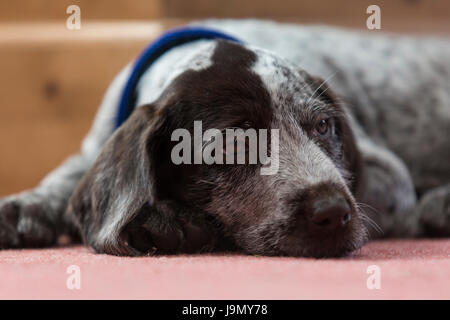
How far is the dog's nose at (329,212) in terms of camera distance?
1983 millimetres

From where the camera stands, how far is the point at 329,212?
199cm

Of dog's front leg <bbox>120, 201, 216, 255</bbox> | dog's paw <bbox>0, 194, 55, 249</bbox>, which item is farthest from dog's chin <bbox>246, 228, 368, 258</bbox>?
dog's paw <bbox>0, 194, 55, 249</bbox>

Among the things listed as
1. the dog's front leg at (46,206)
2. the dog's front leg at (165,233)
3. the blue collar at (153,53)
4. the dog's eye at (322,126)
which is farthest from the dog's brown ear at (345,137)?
the dog's front leg at (46,206)

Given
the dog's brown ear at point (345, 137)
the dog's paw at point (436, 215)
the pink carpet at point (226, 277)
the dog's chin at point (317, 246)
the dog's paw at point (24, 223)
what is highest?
the dog's brown ear at point (345, 137)

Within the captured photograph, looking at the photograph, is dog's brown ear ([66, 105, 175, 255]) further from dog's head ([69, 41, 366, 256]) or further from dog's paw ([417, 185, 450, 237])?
dog's paw ([417, 185, 450, 237])

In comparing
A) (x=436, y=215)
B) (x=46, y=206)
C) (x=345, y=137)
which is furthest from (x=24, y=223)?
(x=436, y=215)

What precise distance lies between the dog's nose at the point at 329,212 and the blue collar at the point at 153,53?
3.85 ft

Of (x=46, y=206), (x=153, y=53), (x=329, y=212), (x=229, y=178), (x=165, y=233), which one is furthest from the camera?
(x=153, y=53)

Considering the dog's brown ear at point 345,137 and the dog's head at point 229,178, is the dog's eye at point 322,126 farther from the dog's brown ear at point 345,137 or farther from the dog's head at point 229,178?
the dog's brown ear at point 345,137

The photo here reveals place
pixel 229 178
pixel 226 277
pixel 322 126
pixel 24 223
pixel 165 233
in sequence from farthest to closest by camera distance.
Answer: pixel 24 223 < pixel 322 126 < pixel 229 178 < pixel 165 233 < pixel 226 277

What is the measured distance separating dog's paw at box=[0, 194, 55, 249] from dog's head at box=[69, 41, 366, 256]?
0.28 metres

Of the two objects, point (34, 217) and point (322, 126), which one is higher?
point (322, 126)

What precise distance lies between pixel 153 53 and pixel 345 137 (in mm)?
987

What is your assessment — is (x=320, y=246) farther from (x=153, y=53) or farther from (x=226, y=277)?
(x=153, y=53)
